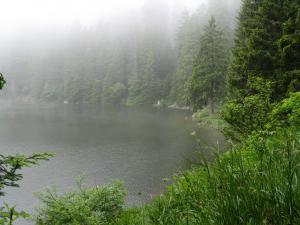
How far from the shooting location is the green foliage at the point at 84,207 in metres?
11.8

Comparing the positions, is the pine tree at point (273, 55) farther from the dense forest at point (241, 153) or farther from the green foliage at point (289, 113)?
the green foliage at point (289, 113)

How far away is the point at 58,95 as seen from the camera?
123312 mm

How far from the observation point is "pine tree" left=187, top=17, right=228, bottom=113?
4841cm

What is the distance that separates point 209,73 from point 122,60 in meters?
67.9

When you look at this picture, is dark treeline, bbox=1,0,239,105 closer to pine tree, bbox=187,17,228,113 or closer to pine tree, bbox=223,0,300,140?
pine tree, bbox=187,17,228,113

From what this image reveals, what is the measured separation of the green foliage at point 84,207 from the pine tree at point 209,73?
35948 mm

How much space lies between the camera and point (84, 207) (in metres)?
12.3

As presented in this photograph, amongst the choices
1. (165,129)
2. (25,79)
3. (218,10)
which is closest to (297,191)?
(165,129)

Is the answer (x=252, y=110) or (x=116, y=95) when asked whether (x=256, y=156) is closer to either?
(x=252, y=110)

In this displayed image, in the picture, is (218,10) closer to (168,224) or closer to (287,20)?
(287,20)

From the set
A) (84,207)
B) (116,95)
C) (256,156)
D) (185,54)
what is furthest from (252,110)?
(116,95)

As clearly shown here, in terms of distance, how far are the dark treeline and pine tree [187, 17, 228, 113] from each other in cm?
2139

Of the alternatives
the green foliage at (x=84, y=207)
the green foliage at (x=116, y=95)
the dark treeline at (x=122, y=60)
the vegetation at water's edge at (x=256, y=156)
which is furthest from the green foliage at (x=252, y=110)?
the green foliage at (x=116, y=95)

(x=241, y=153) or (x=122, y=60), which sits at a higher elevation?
(x=122, y=60)
